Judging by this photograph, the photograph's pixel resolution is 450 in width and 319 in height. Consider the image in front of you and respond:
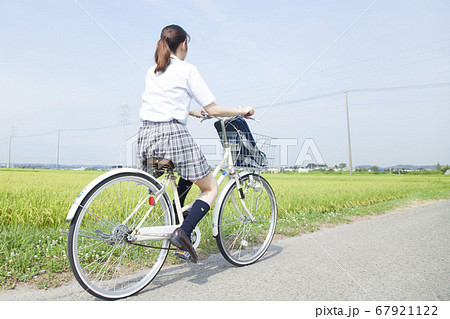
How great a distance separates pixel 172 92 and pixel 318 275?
6.00 feet

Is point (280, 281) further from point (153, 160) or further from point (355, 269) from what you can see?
point (153, 160)

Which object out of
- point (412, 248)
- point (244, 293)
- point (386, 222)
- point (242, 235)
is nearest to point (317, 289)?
point (244, 293)

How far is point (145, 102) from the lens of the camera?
2305mm

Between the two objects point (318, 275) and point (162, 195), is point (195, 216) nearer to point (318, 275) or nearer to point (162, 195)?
point (162, 195)

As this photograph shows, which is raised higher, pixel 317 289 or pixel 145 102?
pixel 145 102

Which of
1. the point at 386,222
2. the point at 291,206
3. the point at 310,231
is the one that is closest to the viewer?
the point at 310,231

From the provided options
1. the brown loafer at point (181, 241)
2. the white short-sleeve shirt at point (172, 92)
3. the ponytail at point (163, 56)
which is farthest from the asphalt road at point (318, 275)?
the ponytail at point (163, 56)

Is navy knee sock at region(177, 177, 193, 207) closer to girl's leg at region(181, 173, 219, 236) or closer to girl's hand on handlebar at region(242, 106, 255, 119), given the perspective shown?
girl's leg at region(181, 173, 219, 236)

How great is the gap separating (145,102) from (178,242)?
1.07 metres

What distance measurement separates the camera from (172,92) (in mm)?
2232

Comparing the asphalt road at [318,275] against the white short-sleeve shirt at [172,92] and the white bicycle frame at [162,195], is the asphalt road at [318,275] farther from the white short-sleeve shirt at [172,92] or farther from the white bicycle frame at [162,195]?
the white short-sleeve shirt at [172,92]

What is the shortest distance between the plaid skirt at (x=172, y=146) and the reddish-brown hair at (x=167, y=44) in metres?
0.43

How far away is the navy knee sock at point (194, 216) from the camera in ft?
7.85

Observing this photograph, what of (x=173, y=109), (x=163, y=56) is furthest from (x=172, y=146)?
(x=163, y=56)
